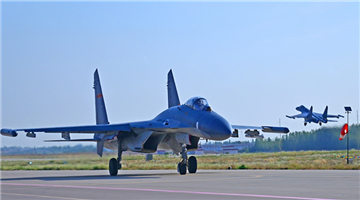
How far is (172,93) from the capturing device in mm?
27438

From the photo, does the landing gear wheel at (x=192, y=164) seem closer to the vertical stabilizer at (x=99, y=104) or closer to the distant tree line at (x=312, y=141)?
the vertical stabilizer at (x=99, y=104)

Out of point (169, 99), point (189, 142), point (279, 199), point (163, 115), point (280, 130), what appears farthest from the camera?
point (169, 99)

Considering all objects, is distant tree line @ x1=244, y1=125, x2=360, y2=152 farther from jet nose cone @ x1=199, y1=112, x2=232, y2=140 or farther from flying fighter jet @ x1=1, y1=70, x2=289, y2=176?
jet nose cone @ x1=199, y1=112, x2=232, y2=140

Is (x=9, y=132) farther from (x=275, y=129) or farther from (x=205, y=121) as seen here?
(x=275, y=129)

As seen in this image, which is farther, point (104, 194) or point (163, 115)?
point (163, 115)

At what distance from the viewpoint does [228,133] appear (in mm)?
18344

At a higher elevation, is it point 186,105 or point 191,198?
point 186,105

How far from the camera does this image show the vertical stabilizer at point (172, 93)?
27334mm

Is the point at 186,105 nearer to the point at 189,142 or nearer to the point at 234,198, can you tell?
the point at 189,142

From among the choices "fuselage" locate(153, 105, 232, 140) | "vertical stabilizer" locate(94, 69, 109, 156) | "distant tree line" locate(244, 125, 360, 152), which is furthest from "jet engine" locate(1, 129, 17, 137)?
"distant tree line" locate(244, 125, 360, 152)

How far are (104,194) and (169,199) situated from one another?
204cm

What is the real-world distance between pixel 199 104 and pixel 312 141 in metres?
64.5

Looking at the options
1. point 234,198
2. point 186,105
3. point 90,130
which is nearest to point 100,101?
point 90,130

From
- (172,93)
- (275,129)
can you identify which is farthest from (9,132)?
(275,129)
